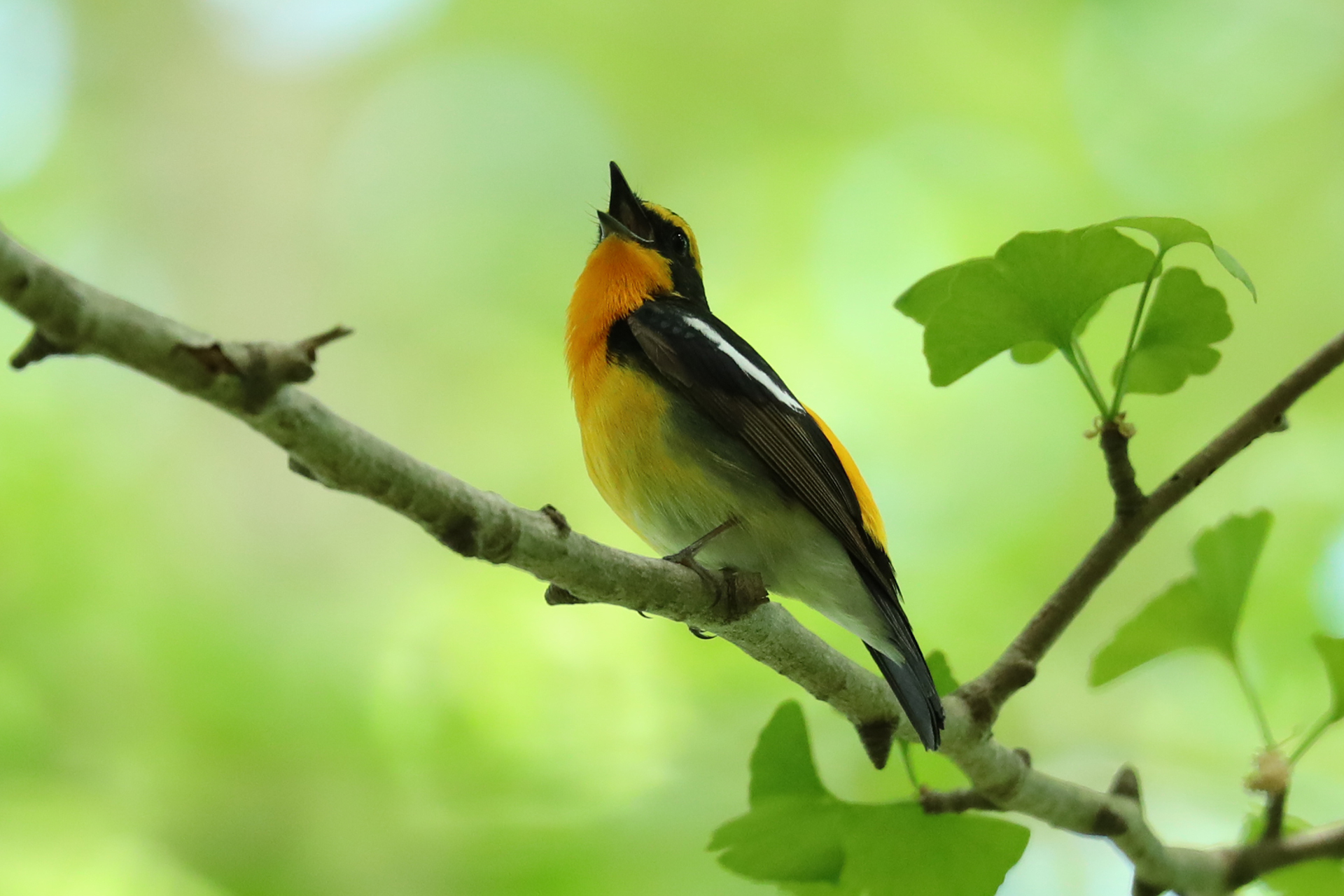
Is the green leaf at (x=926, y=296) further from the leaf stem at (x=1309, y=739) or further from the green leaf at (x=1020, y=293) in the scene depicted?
the leaf stem at (x=1309, y=739)

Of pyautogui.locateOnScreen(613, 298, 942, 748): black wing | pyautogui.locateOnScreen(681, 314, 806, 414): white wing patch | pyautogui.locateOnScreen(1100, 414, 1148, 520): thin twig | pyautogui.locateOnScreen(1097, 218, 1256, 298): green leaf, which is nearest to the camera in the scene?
pyautogui.locateOnScreen(1097, 218, 1256, 298): green leaf

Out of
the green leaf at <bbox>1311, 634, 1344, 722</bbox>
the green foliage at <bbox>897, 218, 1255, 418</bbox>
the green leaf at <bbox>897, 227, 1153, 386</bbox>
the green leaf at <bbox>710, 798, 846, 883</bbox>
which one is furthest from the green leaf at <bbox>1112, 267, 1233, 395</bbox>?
the green leaf at <bbox>710, 798, 846, 883</bbox>

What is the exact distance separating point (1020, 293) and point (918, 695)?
0.69 meters

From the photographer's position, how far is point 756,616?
1.71 m

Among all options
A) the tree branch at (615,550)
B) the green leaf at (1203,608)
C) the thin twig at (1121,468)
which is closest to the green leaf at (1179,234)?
the thin twig at (1121,468)

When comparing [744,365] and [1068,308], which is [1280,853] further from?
[744,365]

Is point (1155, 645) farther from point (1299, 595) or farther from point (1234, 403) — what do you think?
point (1234, 403)

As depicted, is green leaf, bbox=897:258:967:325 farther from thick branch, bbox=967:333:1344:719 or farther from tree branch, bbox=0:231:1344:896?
tree branch, bbox=0:231:1344:896

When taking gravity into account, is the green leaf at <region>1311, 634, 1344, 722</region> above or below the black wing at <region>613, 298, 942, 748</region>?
below

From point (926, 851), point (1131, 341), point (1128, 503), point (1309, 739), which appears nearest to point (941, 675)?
point (926, 851)

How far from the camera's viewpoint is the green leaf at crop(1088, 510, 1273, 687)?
1.98m

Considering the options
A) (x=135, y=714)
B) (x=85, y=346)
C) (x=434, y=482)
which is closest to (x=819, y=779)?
(x=434, y=482)

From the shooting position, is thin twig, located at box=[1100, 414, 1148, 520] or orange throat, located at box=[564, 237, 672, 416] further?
orange throat, located at box=[564, 237, 672, 416]

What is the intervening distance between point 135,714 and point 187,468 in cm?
114
